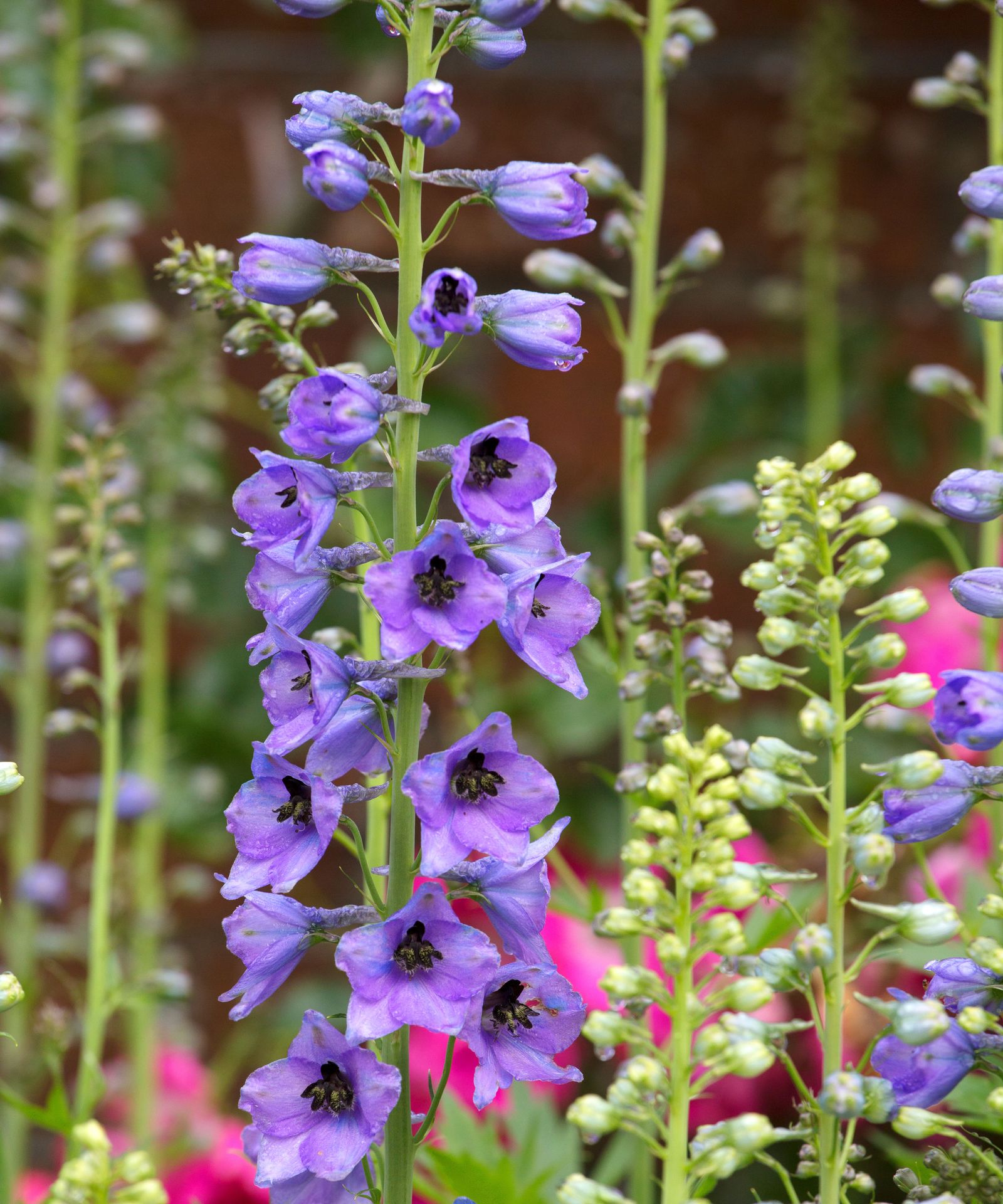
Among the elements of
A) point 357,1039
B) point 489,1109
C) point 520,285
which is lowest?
point 489,1109

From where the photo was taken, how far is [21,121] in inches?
45.5

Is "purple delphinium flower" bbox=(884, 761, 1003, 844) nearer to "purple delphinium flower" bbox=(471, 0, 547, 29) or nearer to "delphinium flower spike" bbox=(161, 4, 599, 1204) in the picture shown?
"delphinium flower spike" bbox=(161, 4, 599, 1204)

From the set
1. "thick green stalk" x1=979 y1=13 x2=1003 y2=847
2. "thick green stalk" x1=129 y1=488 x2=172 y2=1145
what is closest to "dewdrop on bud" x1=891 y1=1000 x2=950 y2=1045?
"thick green stalk" x1=979 y1=13 x2=1003 y2=847

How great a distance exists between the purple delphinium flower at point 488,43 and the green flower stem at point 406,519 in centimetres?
2

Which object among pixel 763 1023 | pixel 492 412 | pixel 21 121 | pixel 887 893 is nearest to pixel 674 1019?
pixel 763 1023

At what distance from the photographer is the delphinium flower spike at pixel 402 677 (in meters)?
0.39

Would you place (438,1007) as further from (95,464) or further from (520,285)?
(520,285)

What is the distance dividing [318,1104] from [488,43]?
0.32 m

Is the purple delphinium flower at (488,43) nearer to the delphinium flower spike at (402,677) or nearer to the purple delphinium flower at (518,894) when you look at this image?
the delphinium flower spike at (402,677)

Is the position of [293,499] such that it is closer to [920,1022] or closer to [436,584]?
[436,584]

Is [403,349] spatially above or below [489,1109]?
above

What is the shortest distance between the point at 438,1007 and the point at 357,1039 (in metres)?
0.02

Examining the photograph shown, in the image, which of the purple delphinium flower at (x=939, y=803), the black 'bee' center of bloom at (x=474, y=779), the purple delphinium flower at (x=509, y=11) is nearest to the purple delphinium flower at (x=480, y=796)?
the black 'bee' center of bloom at (x=474, y=779)

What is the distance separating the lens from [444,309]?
15.8 inches
